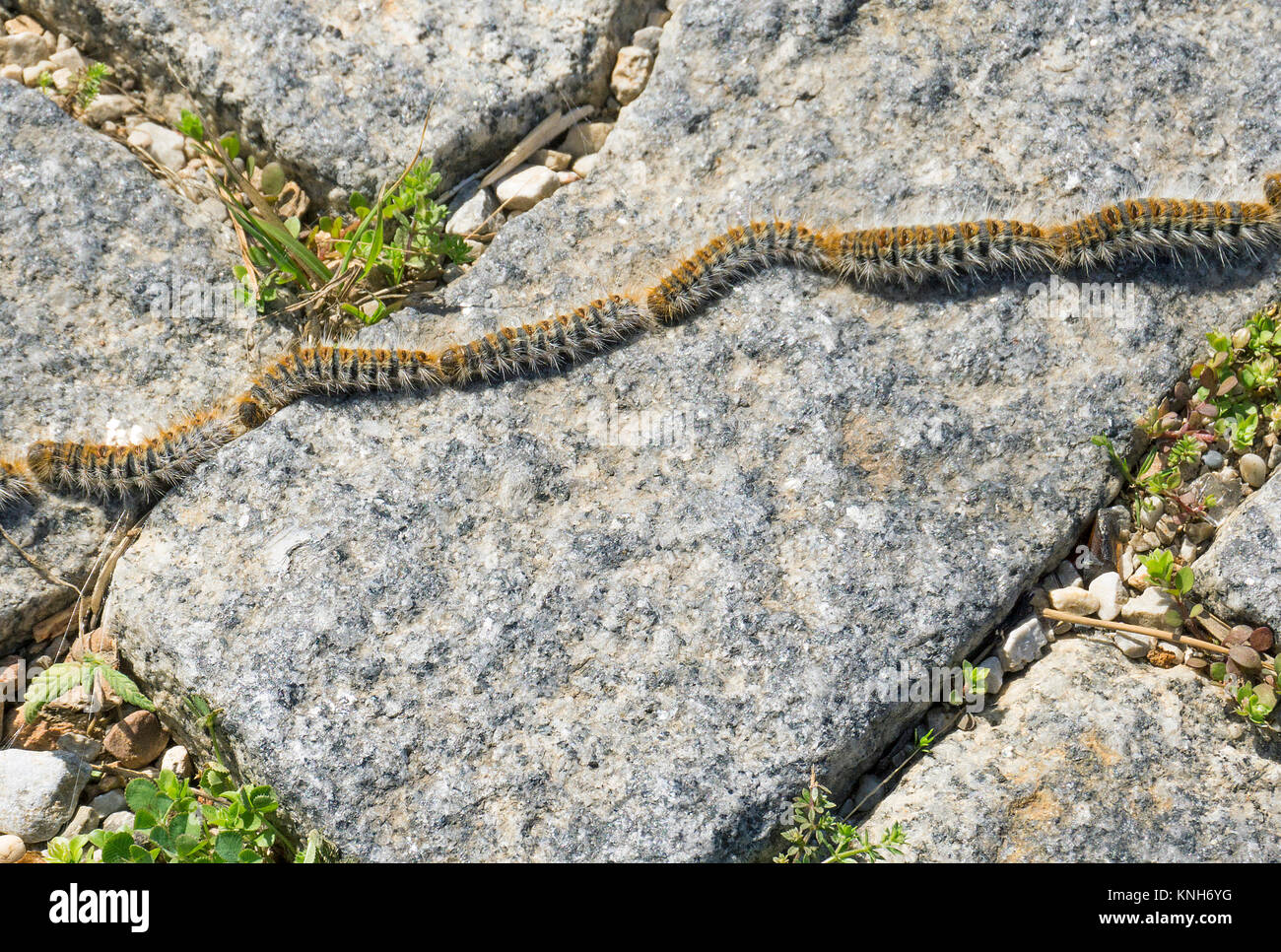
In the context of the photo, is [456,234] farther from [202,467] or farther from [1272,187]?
Answer: [1272,187]

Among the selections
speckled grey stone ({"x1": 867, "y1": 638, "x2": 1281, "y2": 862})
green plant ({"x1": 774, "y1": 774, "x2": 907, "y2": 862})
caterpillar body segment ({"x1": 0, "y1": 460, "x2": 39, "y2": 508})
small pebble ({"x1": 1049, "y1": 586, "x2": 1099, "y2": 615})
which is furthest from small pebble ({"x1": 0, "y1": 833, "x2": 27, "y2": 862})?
small pebble ({"x1": 1049, "y1": 586, "x2": 1099, "y2": 615})

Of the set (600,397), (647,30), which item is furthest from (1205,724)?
(647,30)

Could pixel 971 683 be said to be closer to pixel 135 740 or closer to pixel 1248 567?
pixel 1248 567

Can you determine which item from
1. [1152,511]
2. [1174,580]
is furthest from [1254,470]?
[1174,580]

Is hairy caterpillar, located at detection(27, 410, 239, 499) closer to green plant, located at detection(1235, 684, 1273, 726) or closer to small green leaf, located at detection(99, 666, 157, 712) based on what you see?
small green leaf, located at detection(99, 666, 157, 712)

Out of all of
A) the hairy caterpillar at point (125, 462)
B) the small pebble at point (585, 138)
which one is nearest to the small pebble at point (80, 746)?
the hairy caterpillar at point (125, 462)

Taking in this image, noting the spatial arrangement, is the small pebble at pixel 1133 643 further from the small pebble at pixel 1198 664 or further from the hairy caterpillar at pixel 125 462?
the hairy caterpillar at pixel 125 462
